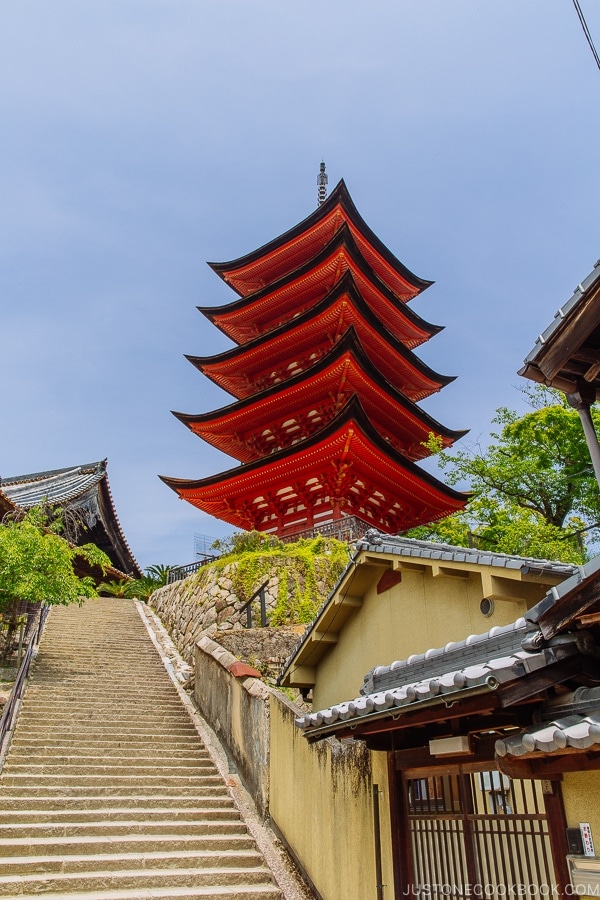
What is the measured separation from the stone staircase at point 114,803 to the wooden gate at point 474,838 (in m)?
2.74

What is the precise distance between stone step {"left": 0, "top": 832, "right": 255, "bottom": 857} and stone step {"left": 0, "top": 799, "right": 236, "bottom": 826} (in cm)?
37

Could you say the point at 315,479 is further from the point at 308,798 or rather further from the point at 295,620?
the point at 308,798

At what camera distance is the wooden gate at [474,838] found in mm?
4133

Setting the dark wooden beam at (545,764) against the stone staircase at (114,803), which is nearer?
the dark wooden beam at (545,764)

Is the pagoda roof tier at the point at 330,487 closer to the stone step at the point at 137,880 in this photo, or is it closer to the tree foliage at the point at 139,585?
the tree foliage at the point at 139,585

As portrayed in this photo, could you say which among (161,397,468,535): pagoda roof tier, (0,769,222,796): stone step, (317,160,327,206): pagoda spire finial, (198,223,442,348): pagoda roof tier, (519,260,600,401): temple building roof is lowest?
(0,769,222,796): stone step

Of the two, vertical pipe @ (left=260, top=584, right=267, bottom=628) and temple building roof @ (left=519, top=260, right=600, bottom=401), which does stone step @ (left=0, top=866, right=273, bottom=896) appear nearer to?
temple building roof @ (left=519, top=260, right=600, bottom=401)

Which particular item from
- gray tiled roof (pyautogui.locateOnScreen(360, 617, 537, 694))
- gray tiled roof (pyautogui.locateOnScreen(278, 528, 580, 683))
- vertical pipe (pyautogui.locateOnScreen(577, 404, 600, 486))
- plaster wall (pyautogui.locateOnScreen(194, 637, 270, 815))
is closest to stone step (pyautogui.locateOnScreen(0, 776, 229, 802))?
plaster wall (pyautogui.locateOnScreen(194, 637, 270, 815))

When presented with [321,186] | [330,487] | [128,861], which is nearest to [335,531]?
[330,487]

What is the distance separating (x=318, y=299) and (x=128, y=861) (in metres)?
22.4

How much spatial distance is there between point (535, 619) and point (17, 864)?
247 inches

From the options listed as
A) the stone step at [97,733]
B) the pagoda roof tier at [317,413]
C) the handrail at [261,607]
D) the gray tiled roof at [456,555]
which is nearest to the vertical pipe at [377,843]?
the gray tiled roof at [456,555]

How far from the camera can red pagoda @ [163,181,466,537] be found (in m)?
20.3

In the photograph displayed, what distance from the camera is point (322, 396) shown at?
72.9ft
